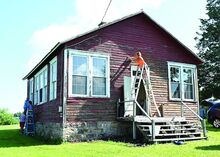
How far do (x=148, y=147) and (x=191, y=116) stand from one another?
6.43 metres

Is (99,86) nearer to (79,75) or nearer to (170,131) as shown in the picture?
(79,75)

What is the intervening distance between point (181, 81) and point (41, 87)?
7.85 m

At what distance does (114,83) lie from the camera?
15969mm

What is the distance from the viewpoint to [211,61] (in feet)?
116

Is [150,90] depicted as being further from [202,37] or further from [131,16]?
[202,37]

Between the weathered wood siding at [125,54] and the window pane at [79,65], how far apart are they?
46 centimetres

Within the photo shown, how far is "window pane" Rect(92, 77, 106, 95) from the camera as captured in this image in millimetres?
15453

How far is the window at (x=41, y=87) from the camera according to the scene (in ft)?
61.4

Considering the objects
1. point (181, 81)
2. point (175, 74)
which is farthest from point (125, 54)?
point (181, 81)

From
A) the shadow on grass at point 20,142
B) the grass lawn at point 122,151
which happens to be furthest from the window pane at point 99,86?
the shadow on grass at point 20,142

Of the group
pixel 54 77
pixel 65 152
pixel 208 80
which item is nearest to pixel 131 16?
pixel 54 77

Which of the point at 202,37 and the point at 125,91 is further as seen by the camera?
the point at 202,37

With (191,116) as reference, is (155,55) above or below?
above

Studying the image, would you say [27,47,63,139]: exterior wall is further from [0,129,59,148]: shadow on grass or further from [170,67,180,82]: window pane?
[170,67,180,82]: window pane
